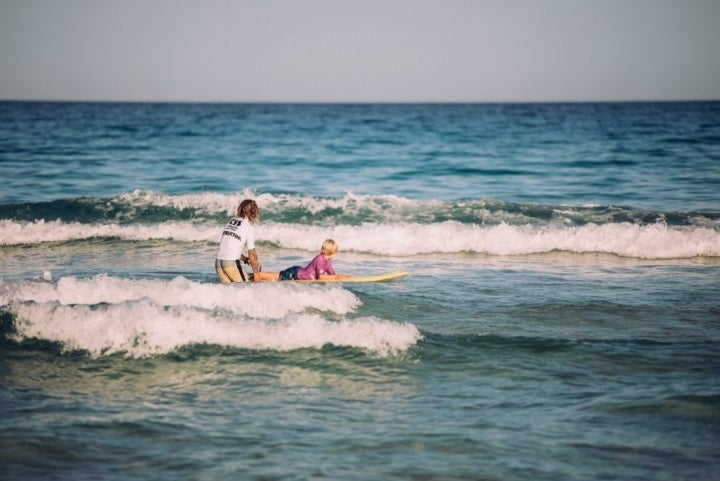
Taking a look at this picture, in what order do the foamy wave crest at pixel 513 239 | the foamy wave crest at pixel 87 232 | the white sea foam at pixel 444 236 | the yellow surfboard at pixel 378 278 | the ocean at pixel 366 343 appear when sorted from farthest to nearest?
the foamy wave crest at pixel 87 232 → the white sea foam at pixel 444 236 → the foamy wave crest at pixel 513 239 → the yellow surfboard at pixel 378 278 → the ocean at pixel 366 343

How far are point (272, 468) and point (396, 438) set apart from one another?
3.72 ft

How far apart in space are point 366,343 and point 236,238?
3766 millimetres

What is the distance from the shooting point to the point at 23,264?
14570 millimetres

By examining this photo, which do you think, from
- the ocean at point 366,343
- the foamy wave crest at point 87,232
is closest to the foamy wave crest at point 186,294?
the ocean at point 366,343

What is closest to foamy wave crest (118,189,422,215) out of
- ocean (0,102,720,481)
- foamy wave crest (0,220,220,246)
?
ocean (0,102,720,481)

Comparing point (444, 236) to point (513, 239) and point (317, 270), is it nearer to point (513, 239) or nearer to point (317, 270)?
point (513, 239)

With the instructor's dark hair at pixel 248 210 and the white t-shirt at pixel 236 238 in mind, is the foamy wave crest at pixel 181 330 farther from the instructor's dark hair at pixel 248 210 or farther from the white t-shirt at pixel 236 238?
the instructor's dark hair at pixel 248 210

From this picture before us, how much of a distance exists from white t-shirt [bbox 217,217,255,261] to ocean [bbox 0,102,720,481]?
0.84 m

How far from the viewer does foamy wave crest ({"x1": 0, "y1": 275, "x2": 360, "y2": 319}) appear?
34.4ft

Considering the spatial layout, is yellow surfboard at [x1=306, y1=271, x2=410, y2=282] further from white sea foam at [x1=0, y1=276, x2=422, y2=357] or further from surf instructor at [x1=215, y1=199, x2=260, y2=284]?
white sea foam at [x1=0, y1=276, x2=422, y2=357]

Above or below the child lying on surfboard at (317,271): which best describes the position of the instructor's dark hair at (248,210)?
above

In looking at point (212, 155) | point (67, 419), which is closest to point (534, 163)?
point (212, 155)

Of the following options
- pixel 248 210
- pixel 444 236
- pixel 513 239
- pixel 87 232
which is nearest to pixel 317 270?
pixel 248 210

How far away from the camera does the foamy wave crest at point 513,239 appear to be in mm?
15877
